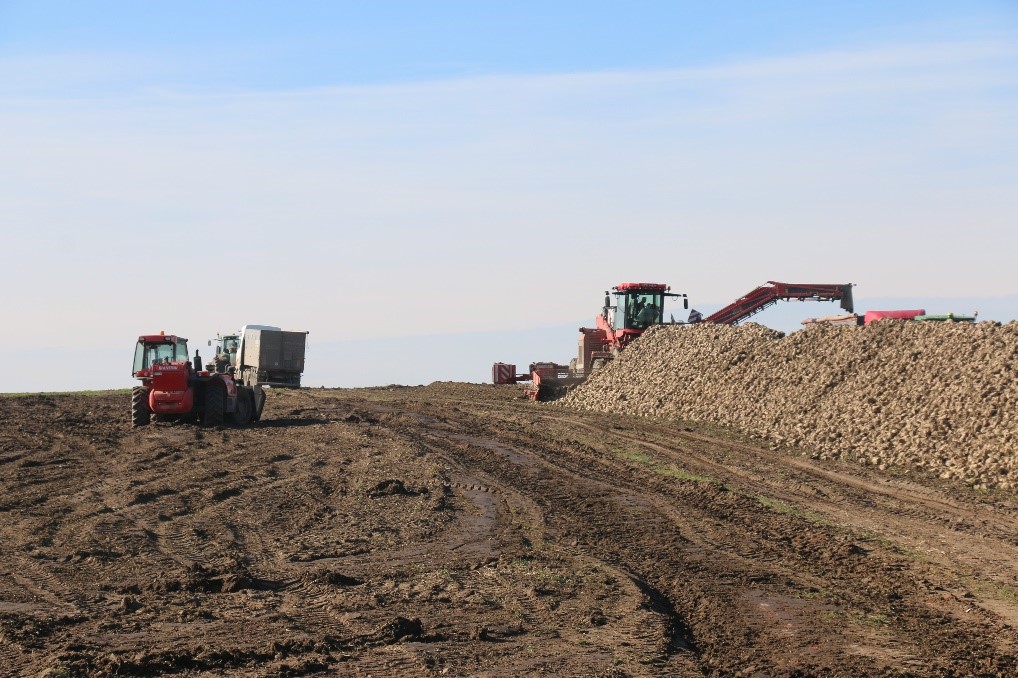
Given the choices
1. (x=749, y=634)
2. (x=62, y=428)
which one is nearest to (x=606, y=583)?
(x=749, y=634)

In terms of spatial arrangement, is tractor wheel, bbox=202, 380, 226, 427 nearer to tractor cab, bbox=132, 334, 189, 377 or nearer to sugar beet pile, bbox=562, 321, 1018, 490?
tractor cab, bbox=132, 334, 189, 377

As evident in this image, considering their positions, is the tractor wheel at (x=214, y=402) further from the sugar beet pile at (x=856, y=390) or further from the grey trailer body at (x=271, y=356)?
the grey trailer body at (x=271, y=356)

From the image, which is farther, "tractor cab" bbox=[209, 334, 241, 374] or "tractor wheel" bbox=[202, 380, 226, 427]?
"tractor cab" bbox=[209, 334, 241, 374]

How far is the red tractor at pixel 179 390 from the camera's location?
26.5 meters

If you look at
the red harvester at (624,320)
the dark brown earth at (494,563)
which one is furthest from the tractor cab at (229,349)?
the dark brown earth at (494,563)

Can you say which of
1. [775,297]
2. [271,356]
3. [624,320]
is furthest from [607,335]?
[271,356]

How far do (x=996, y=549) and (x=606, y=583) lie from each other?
5.26 metres

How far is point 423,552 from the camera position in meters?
12.6

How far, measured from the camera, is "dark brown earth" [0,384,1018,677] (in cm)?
854

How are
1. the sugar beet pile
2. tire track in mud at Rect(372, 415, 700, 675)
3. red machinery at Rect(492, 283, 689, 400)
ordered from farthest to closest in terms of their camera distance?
red machinery at Rect(492, 283, 689, 400), the sugar beet pile, tire track in mud at Rect(372, 415, 700, 675)

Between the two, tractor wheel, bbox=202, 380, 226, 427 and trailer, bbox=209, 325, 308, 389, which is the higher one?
trailer, bbox=209, 325, 308, 389

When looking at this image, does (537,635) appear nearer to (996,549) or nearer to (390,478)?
(996,549)

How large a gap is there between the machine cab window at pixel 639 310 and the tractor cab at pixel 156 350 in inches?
706

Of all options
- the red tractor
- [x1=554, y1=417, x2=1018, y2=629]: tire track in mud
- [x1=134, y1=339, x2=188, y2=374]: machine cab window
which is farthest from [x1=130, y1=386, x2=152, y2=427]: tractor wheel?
[x1=554, y1=417, x2=1018, y2=629]: tire track in mud
